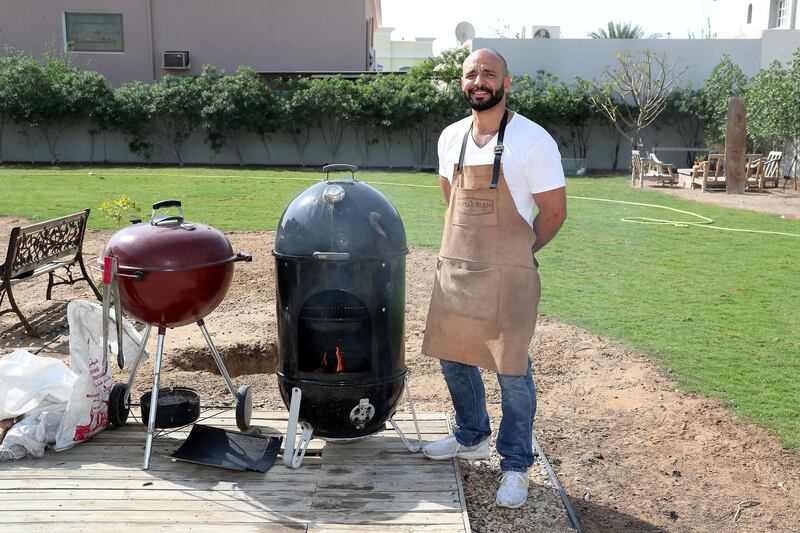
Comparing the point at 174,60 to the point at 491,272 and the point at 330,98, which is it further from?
the point at 491,272

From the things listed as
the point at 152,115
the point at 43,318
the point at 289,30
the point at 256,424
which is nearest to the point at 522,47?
the point at 289,30

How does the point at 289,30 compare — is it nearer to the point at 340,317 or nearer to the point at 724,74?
the point at 724,74

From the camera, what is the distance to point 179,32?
92.9 feet

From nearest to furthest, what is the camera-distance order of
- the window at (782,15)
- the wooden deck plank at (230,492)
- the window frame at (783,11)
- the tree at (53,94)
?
the wooden deck plank at (230,492)
the tree at (53,94)
the window frame at (783,11)
the window at (782,15)

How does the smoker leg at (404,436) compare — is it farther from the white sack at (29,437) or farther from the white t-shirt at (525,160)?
the white sack at (29,437)

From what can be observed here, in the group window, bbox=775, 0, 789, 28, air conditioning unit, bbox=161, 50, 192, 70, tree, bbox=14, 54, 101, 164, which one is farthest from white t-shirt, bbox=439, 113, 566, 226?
window, bbox=775, 0, 789, 28

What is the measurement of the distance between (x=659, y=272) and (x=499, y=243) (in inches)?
247

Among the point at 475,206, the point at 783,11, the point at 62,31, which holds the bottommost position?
the point at 475,206

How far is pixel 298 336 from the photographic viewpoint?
373 centimetres

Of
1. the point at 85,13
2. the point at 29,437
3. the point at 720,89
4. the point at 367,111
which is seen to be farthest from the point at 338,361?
the point at 85,13

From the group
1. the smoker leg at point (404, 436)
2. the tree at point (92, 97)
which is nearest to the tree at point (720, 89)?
the tree at point (92, 97)

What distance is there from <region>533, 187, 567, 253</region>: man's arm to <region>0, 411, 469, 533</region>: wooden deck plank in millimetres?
1190

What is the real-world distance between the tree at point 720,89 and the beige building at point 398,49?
40793 millimetres

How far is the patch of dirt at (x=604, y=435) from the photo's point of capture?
3.78m
